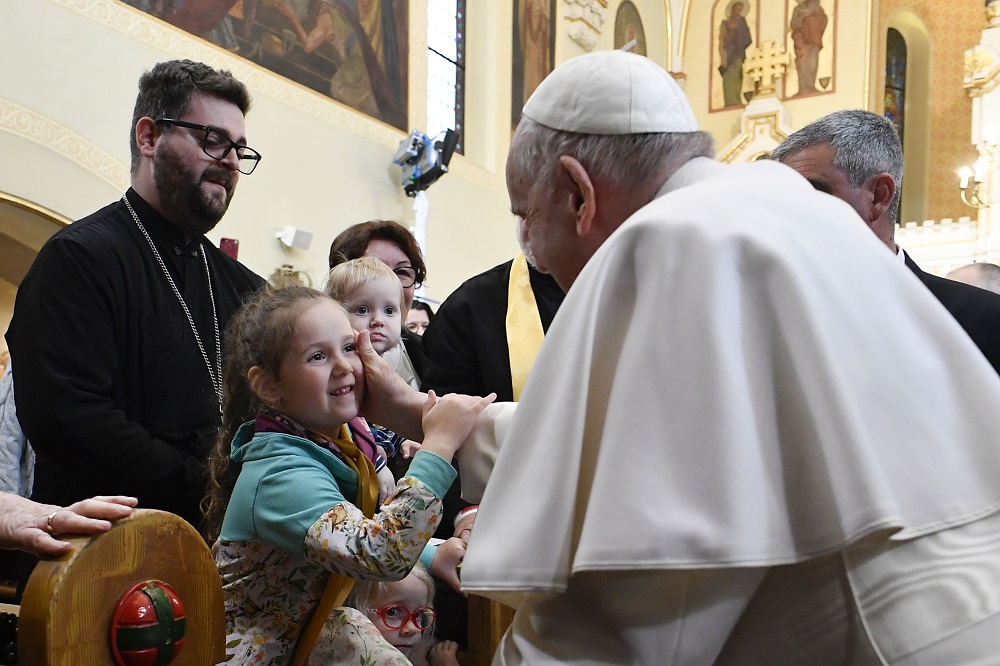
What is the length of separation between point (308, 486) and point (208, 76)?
1542 millimetres

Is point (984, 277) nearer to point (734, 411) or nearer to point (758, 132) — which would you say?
point (734, 411)

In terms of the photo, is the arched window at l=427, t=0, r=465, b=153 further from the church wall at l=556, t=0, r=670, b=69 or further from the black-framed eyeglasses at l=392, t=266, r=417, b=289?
the black-framed eyeglasses at l=392, t=266, r=417, b=289

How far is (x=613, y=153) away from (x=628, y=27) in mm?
16413

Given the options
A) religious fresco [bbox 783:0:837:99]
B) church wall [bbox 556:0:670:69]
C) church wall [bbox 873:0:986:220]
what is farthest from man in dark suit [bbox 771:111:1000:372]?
church wall [bbox 873:0:986:220]

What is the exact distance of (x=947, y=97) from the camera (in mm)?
20656

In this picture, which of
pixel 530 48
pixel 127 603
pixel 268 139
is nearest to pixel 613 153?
pixel 127 603

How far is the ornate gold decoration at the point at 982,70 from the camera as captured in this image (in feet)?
54.9

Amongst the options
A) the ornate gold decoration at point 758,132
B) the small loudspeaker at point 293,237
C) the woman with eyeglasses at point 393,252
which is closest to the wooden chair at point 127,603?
the woman with eyeglasses at point 393,252

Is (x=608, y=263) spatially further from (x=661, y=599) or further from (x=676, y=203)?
(x=661, y=599)

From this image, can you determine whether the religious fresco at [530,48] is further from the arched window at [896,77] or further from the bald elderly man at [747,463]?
the bald elderly man at [747,463]

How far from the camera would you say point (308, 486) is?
242cm

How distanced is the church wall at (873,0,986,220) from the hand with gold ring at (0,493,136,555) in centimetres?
2064

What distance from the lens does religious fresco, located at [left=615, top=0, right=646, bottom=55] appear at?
17.1 m

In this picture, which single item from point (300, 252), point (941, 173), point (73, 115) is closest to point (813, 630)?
point (73, 115)
